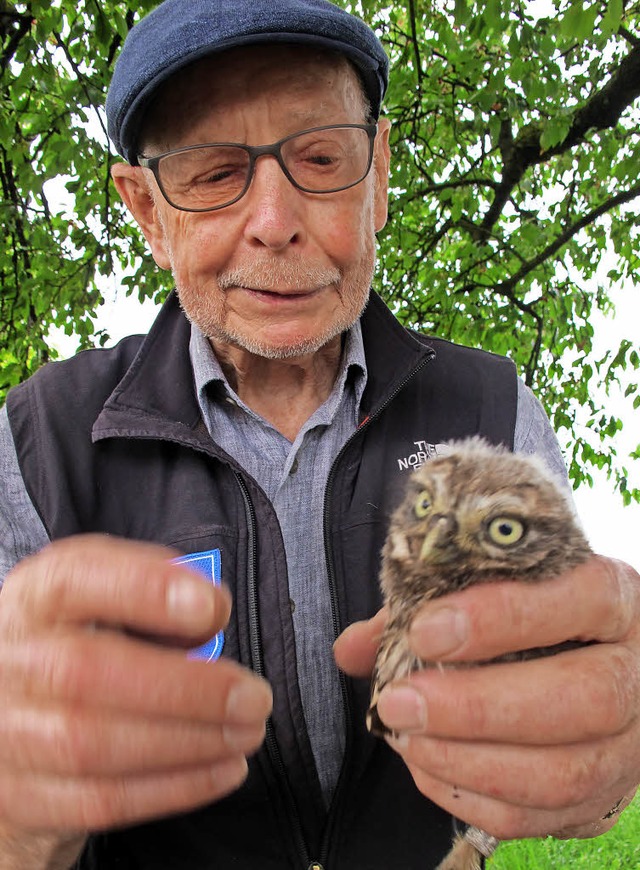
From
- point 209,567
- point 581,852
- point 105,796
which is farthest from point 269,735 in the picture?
point 581,852

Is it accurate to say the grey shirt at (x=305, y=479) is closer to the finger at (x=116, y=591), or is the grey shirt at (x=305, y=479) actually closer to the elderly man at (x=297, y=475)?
the elderly man at (x=297, y=475)

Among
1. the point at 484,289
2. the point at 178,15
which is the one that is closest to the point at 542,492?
the point at 178,15

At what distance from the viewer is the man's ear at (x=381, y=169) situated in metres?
2.64

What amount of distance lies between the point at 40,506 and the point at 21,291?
480 cm

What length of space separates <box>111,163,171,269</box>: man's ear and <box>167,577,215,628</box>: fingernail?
181 cm

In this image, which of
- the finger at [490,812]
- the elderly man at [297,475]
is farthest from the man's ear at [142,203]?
the finger at [490,812]

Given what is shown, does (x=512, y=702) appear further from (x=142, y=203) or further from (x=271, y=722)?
(x=142, y=203)

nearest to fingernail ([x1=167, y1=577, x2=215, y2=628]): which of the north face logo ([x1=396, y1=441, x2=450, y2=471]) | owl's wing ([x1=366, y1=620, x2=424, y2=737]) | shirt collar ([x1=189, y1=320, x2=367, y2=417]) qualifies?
owl's wing ([x1=366, y1=620, x2=424, y2=737])

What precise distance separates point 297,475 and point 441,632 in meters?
1.27

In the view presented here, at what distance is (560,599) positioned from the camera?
3.83 ft

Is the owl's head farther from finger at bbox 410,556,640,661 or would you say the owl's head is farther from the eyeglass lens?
the eyeglass lens

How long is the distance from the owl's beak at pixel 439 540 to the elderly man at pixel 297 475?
0.07m

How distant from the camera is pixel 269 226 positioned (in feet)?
6.80

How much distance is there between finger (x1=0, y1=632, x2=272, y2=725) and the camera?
97cm
